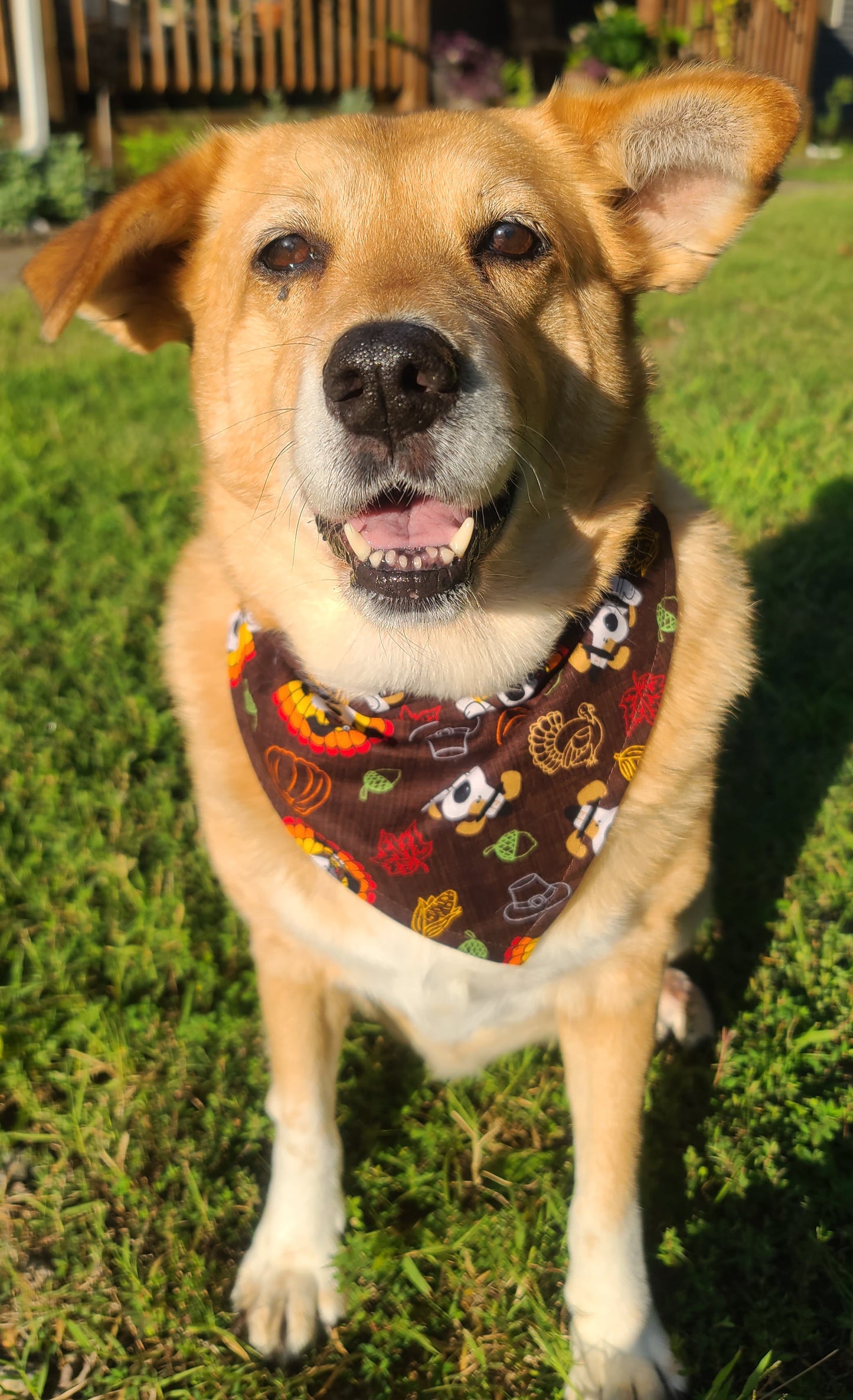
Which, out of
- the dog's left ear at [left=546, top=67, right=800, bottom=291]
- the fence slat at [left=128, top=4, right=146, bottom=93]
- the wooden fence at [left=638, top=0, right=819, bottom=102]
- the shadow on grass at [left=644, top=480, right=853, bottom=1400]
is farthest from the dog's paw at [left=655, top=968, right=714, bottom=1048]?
the wooden fence at [left=638, top=0, right=819, bottom=102]

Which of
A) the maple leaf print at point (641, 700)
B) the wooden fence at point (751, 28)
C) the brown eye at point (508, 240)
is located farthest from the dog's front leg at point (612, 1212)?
the wooden fence at point (751, 28)

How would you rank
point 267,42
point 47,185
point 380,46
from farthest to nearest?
1. point 380,46
2. point 267,42
3. point 47,185

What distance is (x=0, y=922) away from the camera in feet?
8.76

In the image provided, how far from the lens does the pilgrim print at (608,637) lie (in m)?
2.08

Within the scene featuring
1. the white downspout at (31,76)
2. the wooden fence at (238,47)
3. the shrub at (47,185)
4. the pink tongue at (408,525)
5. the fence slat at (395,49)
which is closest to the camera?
the pink tongue at (408,525)

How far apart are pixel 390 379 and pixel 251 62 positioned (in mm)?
11410

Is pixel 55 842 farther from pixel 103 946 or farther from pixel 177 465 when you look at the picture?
pixel 177 465

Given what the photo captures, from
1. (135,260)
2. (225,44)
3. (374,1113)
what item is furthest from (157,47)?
(374,1113)

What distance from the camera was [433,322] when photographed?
65.5 inches

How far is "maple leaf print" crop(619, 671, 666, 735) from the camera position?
6.78 ft

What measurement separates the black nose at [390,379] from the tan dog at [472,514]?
9 cm

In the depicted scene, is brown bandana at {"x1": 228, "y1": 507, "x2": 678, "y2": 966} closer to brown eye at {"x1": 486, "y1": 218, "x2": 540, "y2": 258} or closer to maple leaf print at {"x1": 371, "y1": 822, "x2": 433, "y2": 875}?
maple leaf print at {"x1": 371, "y1": 822, "x2": 433, "y2": 875}

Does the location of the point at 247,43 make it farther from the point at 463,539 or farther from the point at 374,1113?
the point at 374,1113

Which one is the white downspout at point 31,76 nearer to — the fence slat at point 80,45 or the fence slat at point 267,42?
the fence slat at point 80,45
